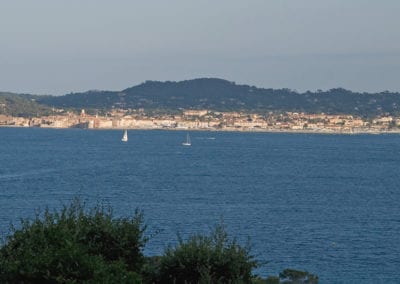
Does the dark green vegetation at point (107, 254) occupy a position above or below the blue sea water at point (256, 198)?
above

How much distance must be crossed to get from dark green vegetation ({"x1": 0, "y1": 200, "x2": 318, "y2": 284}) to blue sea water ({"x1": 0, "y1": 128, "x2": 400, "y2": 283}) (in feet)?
56.8

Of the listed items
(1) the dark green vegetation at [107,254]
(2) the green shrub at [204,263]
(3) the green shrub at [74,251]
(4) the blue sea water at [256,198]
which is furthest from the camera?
(4) the blue sea water at [256,198]

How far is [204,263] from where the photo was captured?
77.8ft

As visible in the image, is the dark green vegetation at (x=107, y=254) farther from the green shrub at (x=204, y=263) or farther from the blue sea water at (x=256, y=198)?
the blue sea water at (x=256, y=198)

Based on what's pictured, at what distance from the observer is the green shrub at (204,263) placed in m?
23.6

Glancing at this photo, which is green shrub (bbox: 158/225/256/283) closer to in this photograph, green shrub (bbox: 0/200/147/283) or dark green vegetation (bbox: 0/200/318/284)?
dark green vegetation (bbox: 0/200/318/284)

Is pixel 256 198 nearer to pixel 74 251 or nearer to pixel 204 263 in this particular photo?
pixel 204 263

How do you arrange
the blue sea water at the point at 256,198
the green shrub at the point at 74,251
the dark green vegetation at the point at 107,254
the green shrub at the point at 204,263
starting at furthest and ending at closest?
the blue sea water at the point at 256,198, the green shrub at the point at 204,263, the dark green vegetation at the point at 107,254, the green shrub at the point at 74,251

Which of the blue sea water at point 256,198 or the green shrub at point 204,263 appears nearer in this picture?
the green shrub at point 204,263

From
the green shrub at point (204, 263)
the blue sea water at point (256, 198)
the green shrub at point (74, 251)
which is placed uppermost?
the green shrub at point (74, 251)

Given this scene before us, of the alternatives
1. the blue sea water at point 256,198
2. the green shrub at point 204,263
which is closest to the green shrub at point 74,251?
the green shrub at point 204,263

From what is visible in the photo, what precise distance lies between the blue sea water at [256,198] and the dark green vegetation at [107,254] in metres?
17.3

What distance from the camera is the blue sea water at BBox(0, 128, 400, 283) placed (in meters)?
46.8

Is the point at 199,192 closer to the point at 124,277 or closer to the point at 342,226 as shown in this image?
the point at 342,226
